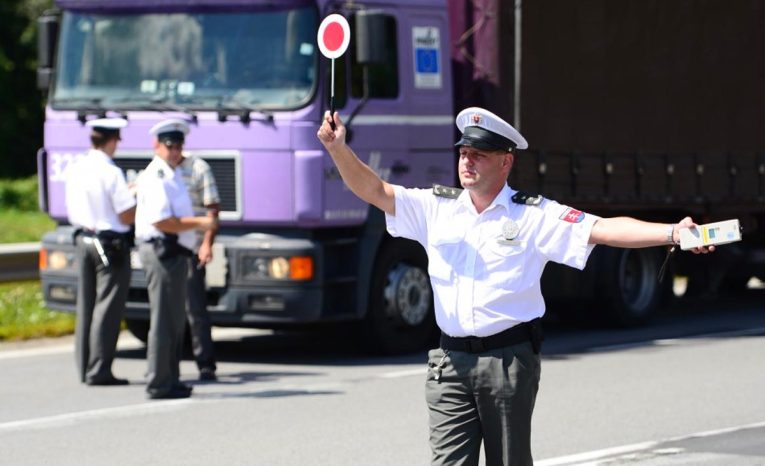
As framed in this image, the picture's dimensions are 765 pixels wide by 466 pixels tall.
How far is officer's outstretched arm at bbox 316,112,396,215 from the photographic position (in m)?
5.51

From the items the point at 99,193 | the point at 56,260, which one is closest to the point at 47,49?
the point at 56,260

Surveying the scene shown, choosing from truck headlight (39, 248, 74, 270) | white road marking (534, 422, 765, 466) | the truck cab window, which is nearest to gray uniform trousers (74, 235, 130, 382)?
truck headlight (39, 248, 74, 270)

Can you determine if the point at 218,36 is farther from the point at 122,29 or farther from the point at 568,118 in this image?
the point at 568,118

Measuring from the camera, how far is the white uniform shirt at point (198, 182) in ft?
36.9

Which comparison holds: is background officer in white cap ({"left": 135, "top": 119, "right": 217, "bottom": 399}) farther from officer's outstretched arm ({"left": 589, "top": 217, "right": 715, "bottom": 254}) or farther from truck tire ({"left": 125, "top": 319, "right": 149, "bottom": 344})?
officer's outstretched arm ({"left": 589, "top": 217, "right": 715, "bottom": 254})

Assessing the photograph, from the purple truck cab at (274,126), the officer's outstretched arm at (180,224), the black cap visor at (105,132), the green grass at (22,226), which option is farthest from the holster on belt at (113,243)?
the green grass at (22,226)

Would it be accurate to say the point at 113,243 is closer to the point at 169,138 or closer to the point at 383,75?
the point at 169,138

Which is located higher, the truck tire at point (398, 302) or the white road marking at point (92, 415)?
the truck tire at point (398, 302)

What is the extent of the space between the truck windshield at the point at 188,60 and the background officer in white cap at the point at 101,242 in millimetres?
1263

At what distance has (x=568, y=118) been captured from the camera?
13898 mm

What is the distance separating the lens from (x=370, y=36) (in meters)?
11.6

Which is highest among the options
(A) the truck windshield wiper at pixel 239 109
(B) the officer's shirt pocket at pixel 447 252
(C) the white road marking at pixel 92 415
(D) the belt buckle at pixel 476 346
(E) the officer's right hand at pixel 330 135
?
(A) the truck windshield wiper at pixel 239 109

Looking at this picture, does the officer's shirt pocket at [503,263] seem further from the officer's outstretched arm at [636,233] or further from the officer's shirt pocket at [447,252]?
the officer's outstretched arm at [636,233]

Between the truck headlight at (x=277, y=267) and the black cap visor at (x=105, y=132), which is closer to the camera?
the black cap visor at (x=105, y=132)
